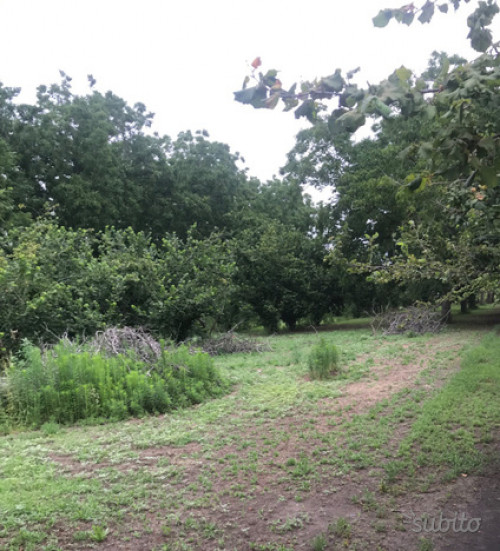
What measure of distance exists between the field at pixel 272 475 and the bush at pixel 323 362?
1.13 meters

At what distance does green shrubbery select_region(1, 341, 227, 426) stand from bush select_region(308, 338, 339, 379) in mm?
2090

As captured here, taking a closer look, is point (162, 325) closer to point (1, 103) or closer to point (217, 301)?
point (217, 301)

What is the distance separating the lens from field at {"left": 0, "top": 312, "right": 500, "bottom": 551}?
300 centimetres

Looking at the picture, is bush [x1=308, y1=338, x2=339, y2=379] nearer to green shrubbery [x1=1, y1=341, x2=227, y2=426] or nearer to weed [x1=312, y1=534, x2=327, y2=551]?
green shrubbery [x1=1, y1=341, x2=227, y2=426]

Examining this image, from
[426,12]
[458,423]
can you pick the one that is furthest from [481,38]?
[458,423]

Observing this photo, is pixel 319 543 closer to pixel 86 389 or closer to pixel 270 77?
pixel 270 77

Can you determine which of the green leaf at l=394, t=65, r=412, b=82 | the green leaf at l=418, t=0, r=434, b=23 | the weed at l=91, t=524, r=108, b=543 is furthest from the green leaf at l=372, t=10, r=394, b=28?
the weed at l=91, t=524, r=108, b=543

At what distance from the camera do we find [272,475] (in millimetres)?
3992

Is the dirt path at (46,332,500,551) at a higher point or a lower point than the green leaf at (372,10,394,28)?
lower

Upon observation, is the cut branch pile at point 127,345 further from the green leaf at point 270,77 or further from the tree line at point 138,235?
the green leaf at point 270,77

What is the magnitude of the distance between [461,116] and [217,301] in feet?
34.9

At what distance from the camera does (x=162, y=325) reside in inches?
465

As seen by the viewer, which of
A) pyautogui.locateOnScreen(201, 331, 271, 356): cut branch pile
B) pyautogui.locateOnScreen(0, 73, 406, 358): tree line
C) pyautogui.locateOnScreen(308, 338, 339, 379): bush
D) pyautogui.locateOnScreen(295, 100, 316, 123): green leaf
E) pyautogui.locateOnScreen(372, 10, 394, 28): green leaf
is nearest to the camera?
pyautogui.locateOnScreen(295, 100, 316, 123): green leaf

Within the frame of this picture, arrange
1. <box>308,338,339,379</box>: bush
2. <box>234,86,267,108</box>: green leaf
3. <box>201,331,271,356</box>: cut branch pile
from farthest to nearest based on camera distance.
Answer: <box>201,331,271,356</box>: cut branch pile, <box>308,338,339,379</box>: bush, <box>234,86,267,108</box>: green leaf
